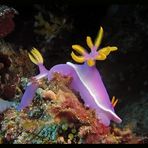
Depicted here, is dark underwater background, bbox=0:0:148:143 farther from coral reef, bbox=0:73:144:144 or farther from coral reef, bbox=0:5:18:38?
coral reef, bbox=0:73:144:144

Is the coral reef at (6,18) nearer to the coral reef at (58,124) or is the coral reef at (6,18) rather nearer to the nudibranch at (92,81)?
the nudibranch at (92,81)

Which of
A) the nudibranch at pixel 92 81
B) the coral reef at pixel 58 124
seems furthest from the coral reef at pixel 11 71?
the coral reef at pixel 58 124

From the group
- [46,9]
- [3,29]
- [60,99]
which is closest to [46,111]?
[60,99]

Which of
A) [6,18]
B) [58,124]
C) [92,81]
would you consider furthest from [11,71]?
[58,124]

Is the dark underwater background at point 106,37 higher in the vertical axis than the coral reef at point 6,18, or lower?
lower

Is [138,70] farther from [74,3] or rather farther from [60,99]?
[60,99]

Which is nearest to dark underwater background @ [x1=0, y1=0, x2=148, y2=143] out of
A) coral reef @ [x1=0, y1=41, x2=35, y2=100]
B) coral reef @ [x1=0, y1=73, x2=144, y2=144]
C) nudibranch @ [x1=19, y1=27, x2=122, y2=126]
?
coral reef @ [x1=0, y1=41, x2=35, y2=100]

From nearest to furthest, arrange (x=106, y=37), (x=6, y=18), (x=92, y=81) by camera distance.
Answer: (x=92, y=81) → (x=6, y=18) → (x=106, y=37)

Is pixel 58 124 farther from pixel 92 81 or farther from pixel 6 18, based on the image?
pixel 6 18
